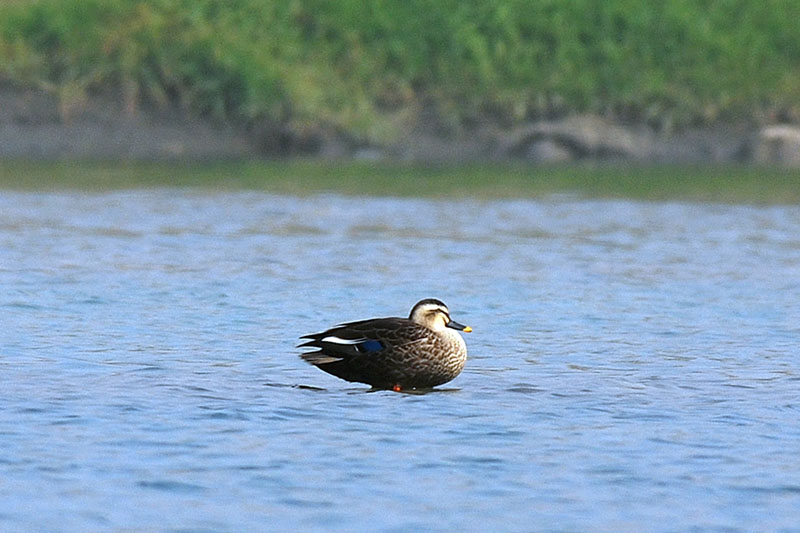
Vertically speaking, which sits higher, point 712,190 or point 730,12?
point 730,12

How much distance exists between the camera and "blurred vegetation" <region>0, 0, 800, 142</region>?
3659cm

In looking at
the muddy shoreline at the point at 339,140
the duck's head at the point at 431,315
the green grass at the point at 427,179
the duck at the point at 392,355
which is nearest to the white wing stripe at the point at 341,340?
the duck at the point at 392,355

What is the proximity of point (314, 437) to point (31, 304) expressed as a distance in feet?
19.4

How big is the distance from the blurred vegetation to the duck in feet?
81.8

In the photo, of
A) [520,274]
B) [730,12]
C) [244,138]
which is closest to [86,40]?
[244,138]

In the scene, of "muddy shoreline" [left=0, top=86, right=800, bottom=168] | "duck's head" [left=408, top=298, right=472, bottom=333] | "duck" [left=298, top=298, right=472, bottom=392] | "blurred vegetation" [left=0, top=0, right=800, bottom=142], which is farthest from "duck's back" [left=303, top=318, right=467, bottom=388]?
"blurred vegetation" [left=0, top=0, right=800, bottom=142]

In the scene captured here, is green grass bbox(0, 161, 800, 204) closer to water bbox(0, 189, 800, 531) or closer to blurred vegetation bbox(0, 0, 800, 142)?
blurred vegetation bbox(0, 0, 800, 142)

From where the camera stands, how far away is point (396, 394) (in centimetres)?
1139

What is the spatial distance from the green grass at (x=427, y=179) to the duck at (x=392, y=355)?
52.1 feet

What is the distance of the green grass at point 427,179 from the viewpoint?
28188mm

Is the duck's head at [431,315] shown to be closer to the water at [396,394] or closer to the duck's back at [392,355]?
the duck's back at [392,355]

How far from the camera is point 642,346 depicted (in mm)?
13328

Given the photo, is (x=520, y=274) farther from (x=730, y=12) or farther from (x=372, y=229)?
(x=730, y=12)

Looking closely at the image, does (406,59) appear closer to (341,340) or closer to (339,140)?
(339,140)
